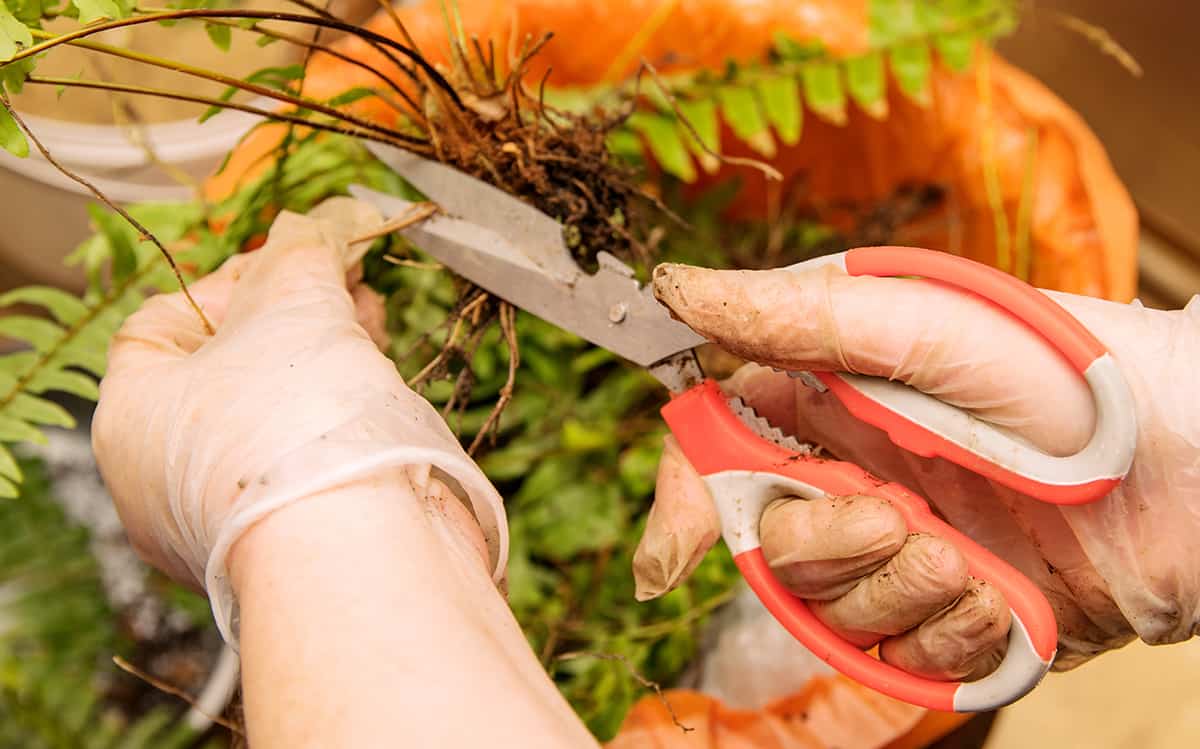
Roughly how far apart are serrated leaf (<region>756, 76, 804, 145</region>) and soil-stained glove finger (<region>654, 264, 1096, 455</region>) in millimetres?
499

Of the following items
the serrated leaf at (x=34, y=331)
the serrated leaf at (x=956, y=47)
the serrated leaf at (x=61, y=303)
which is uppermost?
the serrated leaf at (x=956, y=47)

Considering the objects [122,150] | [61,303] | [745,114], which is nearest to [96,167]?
[122,150]

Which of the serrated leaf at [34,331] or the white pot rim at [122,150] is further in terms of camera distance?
the white pot rim at [122,150]

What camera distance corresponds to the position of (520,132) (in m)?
0.75

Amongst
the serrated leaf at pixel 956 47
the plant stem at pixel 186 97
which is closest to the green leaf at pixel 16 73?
the plant stem at pixel 186 97

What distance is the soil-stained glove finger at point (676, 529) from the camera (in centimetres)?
63

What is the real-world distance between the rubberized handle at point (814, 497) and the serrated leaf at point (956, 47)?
658 millimetres

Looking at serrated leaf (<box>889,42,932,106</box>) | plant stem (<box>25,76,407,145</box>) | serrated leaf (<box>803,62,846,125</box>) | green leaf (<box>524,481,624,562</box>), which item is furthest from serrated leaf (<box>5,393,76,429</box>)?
serrated leaf (<box>889,42,932,106</box>)

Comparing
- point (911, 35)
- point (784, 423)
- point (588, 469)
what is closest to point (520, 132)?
point (784, 423)

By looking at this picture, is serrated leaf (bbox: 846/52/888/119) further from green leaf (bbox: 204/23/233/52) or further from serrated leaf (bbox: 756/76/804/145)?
green leaf (bbox: 204/23/233/52)

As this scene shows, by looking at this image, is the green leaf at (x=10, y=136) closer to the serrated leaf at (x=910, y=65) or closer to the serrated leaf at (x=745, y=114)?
the serrated leaf at (x=745, y=114)

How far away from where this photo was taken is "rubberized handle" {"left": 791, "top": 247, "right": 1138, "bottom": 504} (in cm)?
51

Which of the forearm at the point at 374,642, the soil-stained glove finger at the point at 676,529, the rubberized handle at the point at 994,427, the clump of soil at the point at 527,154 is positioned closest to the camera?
the forearm at the point at 374,642

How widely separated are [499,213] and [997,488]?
17.9 inches
